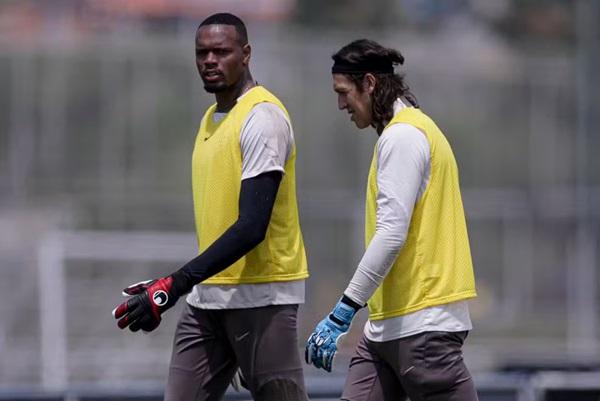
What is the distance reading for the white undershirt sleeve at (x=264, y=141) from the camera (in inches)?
192

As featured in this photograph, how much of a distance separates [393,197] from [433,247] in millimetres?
251

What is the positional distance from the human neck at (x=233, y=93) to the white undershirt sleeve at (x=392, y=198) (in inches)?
24.9

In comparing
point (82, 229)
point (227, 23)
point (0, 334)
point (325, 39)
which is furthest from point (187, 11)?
point (227, 23)

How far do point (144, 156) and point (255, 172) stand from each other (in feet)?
39.8

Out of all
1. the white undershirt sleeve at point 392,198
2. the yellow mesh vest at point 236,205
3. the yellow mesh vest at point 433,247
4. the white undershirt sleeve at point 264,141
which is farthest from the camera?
the yellow mesh vest at point 236,205

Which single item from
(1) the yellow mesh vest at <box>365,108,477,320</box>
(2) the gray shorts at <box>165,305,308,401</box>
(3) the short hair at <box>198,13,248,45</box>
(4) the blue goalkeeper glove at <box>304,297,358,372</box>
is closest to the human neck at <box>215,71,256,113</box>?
(3) the short hair at <box>198,13,248,45</box>

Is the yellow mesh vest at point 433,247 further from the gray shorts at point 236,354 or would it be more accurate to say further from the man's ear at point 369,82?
the gray shorts at point 236,354

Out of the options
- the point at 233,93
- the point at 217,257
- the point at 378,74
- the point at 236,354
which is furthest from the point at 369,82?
the point at 236,354

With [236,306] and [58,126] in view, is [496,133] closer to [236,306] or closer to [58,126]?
[58,126]

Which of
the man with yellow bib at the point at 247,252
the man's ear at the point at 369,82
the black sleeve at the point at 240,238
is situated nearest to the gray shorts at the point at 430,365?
the man with yellow bib at the point at 247,252

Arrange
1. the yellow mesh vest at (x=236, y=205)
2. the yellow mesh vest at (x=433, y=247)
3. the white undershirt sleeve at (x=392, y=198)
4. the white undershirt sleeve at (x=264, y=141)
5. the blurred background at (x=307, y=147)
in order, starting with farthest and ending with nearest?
the blurred background at (x=307, y=147), the yellow mesh vest at (x=236, y=205), the white undershirt sleeve at (x=264, y=141), the yellow mesh vest at (x=433, y=247), the white undershirt sleeve at (x=392, y=198)

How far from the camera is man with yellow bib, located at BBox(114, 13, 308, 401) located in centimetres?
493

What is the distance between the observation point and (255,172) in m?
4.85

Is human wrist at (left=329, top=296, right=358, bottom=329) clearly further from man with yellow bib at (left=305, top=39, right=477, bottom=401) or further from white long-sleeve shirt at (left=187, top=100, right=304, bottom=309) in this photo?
white long-sleeve shirt at (left=187, top=100, right=304, bottom=309)
